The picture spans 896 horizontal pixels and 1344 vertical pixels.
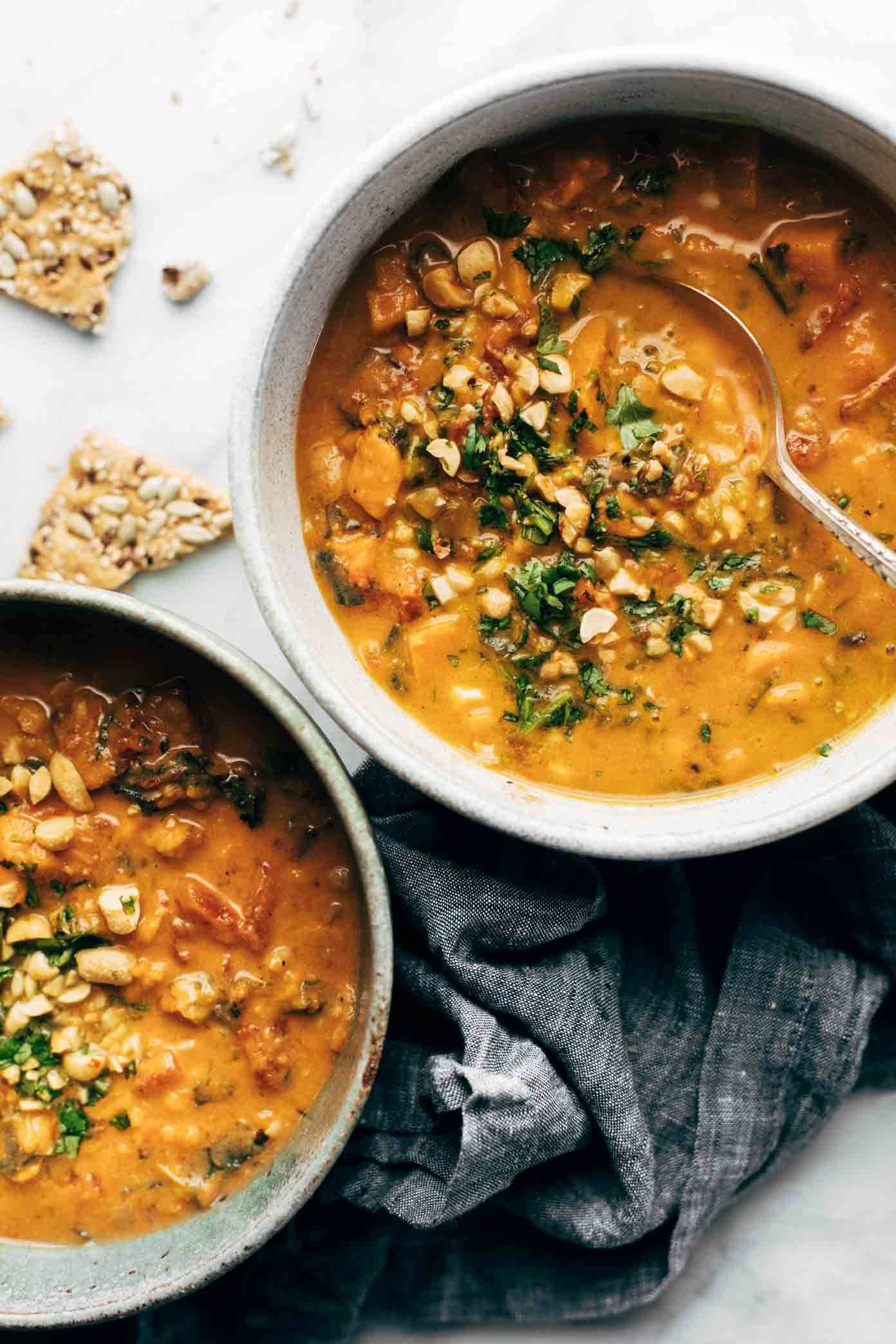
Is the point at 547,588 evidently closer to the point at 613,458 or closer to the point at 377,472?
the point at 613,458

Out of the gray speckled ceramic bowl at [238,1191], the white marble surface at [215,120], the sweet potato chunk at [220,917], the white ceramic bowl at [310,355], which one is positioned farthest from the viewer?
the white marble surface at [215,120]

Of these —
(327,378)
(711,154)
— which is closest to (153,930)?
(327,378)

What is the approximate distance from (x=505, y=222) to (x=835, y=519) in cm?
81

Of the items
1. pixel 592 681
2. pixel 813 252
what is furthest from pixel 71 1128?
pixel 813 252

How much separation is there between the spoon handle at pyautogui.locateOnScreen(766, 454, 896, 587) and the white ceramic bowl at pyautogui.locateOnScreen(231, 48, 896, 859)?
28 centimetres

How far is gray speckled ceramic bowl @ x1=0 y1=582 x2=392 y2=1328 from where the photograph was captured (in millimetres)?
2248

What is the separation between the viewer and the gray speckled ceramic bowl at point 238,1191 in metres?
2.25

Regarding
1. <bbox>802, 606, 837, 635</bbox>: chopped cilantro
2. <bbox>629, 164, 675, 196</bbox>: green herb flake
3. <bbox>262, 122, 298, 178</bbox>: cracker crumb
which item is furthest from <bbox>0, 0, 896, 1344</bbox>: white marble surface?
<bbox>802, 606, 837, 635</bbox>: chopped cilantro

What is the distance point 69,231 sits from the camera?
263cm

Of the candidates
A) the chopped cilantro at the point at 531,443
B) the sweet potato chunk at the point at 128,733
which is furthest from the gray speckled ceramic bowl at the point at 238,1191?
the chopped cilantro at the point at 531,443

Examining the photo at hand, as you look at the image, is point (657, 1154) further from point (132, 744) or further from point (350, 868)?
point (132, 744)

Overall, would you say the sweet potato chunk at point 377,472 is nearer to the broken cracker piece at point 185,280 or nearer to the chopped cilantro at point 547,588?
the chopped cilantro at point 547,588

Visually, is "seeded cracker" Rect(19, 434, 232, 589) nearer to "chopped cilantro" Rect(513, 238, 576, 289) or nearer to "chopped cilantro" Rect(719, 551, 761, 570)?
"chopped cilantro" Rect(513, 238, 576, 289)

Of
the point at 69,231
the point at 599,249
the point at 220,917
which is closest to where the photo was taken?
the point at 599,249
